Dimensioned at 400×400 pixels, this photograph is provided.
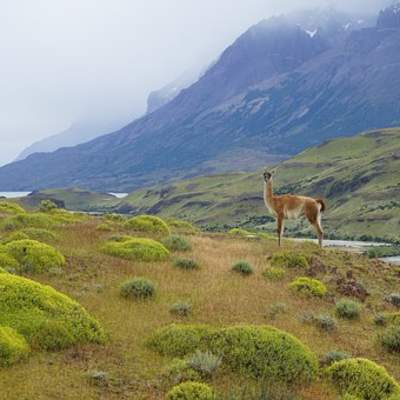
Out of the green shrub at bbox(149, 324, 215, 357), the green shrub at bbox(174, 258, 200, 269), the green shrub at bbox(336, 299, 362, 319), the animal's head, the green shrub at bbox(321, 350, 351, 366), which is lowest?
the green shrub at bbox(336, 299, 362, 319)

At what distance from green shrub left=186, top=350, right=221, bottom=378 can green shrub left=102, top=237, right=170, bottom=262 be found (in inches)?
453

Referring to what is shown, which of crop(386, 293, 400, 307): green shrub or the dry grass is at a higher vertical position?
the dry grass

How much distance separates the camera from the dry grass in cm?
1194

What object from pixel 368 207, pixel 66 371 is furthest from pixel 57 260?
pixel 368 207

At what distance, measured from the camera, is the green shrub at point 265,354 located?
13.7 m

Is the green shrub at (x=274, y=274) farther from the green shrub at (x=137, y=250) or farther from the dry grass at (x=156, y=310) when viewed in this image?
the green shrub at (x=137, y=250)

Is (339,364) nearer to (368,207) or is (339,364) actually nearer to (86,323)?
(86,323)

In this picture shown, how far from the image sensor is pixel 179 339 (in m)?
14.5

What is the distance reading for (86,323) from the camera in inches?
567

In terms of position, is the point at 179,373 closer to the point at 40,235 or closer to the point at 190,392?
the point at 190,392

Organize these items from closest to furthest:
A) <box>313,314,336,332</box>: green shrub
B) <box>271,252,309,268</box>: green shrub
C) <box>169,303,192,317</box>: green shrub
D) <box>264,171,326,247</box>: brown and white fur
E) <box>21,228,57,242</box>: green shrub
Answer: <box>169,303,192,317</box>: green shrub → <box>313,314,336,332</box>: green shrub → <box>271,252,309,268</box>: green shrub → <box>21,228,57,242</box>: green shrub → <box>264,171,326,247</box>: brown and white fur

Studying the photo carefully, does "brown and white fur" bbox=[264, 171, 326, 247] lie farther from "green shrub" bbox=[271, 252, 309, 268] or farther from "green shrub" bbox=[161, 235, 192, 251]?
"green shrub" bbox=[161, 235, 192, 251]

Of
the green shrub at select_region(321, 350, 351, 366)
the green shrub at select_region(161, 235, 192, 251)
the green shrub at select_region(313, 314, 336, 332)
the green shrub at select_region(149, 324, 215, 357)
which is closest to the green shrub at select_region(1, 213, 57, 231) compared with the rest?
the green shrub at select_region(161, 235, 192, 251)

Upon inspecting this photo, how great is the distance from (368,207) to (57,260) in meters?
163
